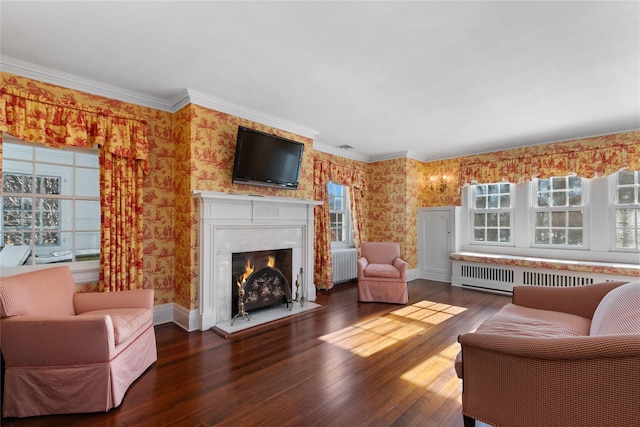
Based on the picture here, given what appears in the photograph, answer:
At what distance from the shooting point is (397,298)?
4.16 m

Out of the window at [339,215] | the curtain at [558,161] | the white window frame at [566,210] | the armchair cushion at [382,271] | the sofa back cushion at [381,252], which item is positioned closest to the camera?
the curtain at [558,161]

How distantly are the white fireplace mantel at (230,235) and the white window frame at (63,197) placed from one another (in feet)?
3.44

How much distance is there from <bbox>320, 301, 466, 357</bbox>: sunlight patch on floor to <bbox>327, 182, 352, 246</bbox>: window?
198cm

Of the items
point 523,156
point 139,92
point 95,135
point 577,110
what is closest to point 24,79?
point 95,135

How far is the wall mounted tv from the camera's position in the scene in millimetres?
3367

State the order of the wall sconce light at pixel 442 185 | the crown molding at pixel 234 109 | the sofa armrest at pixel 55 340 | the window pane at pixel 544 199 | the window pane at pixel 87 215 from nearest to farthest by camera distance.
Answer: the sofa armrest at pixel 55 340
the window pane at pixel 87 215
the crown molding at pixel 234 109
the window pane at pixel 544 199
the wall sconce light at pixel 442 185

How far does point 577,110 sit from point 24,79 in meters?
5.70

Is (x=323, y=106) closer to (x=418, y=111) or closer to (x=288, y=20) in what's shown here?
(x=418, y=111)

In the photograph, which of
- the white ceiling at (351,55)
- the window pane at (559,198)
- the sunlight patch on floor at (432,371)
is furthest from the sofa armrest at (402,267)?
the window pane at (559,198)

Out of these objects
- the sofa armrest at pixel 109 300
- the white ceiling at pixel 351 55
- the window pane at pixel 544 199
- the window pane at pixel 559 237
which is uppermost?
the white ceiling at pixel 351 55

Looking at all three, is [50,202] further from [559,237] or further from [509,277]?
[559,237]

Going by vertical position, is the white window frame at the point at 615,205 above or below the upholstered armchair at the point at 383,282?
above

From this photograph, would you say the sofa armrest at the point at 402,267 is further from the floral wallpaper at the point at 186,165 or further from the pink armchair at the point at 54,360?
the pink armchair at the point at 54,360

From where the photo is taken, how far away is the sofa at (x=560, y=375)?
122cm
